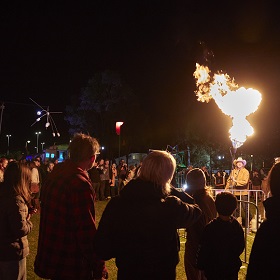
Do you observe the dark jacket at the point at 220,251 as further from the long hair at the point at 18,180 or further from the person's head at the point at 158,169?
the long hair at the point at 18,180

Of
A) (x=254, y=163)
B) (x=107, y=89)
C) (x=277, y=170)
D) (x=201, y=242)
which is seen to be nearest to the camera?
(x=277, y=170)

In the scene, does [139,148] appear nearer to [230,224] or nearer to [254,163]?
[254,163]

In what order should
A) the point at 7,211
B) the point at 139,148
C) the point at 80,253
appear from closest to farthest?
the point at 80,253 → the point at 7,211 → the point at 139,148

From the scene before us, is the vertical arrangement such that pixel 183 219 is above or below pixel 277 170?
below

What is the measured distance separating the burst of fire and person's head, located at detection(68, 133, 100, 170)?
10248 mm

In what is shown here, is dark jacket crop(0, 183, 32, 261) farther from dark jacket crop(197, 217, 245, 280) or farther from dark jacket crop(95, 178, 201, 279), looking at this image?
dark jacket crop(197, 217, 245, 280)

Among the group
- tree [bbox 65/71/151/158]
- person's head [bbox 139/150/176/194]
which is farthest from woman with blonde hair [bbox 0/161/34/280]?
tree [bbox 65/71/151/158]

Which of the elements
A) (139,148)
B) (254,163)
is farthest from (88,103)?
(254,163)

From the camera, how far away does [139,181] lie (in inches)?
119

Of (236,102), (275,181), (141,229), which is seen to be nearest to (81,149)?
(141,229)

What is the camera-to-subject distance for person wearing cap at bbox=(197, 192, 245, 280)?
4027 millimetres

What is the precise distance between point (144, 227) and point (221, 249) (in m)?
1.54

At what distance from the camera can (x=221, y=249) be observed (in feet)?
13.2

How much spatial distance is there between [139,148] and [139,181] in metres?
44.5
